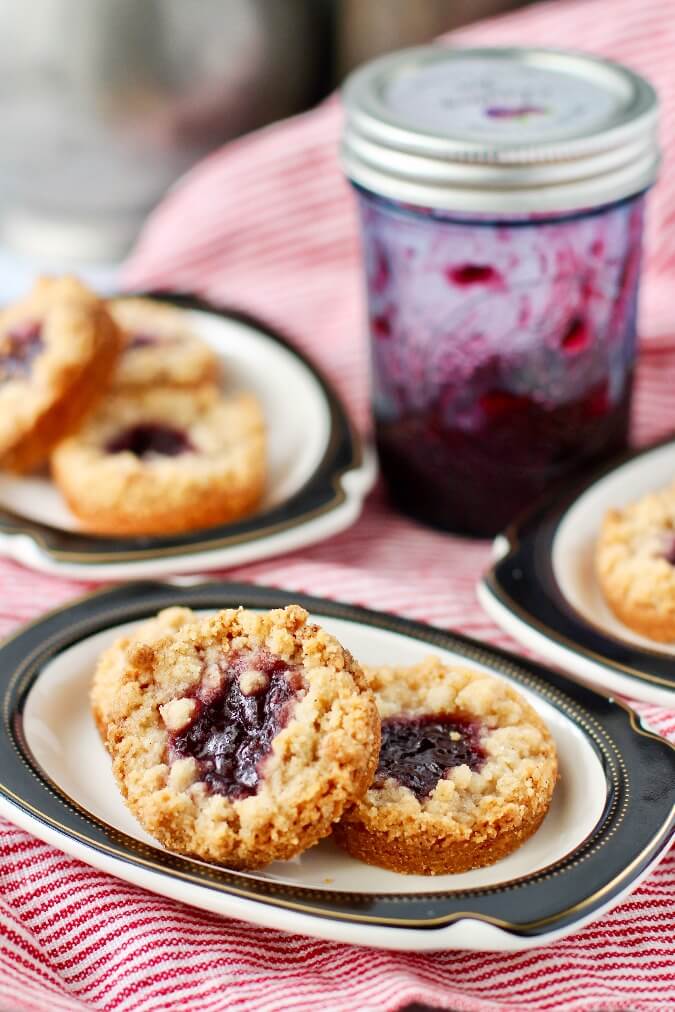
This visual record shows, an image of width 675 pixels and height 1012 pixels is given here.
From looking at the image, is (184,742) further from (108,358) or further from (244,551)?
(108,358)

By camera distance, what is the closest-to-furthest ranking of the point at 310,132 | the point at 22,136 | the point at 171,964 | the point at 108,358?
the point at 171,964 → the point at 108,358 → the point at 310,132 → the point at 22,136

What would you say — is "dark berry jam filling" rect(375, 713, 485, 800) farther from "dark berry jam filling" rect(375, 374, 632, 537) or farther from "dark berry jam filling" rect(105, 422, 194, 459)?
"dark berry jam filling" rect(105, 422, 194, 459)

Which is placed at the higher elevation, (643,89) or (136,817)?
(643,89)

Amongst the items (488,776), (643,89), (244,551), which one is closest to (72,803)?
(488,776)

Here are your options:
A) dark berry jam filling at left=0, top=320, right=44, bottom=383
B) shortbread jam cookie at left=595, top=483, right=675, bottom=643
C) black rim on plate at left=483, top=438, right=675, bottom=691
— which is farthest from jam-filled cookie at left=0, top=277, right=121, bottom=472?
shortbread jam cookie at left=595, top=483, right=675, bottom=643

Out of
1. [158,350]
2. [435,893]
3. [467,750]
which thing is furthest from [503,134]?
[435,893]
